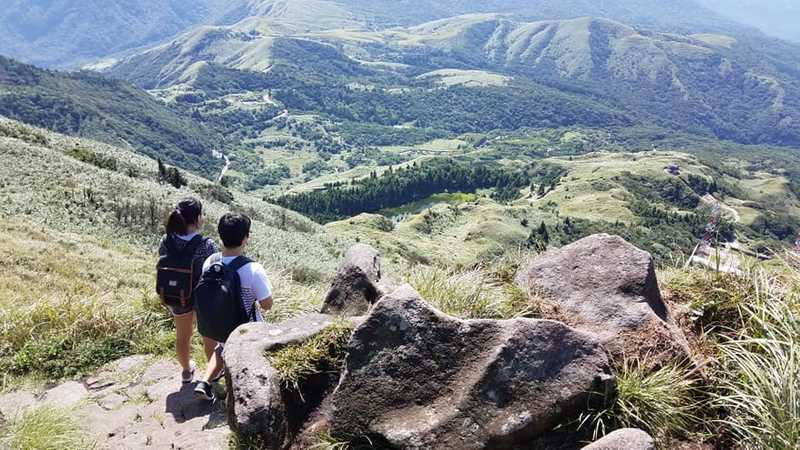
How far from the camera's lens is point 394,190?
16338 centimetres

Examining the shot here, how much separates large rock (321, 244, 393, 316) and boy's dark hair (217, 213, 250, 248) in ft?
5.67

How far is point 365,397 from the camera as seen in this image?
5.33 m

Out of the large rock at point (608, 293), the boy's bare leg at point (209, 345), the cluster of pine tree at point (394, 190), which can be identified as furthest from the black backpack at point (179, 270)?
the cluster of pine tree at point (394, 190)

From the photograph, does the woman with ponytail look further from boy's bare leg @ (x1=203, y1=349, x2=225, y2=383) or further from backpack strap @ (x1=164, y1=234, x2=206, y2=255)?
boy's bare leg @ (x1=203, y1=349, x2=225, y2=383)

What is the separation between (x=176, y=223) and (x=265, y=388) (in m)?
2.84

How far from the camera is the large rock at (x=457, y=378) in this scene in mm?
4879

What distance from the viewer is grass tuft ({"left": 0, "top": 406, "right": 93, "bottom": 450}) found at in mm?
5664

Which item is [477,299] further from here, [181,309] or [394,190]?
[394,190]

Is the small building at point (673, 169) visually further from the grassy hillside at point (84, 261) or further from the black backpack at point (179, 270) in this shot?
the black backpack at point (179, 270)

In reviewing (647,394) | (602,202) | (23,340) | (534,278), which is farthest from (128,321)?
(602,202)

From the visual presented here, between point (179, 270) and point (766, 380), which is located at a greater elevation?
point (766, 380)

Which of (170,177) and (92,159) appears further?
(170,177)

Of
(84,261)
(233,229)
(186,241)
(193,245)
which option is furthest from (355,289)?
(84,261)

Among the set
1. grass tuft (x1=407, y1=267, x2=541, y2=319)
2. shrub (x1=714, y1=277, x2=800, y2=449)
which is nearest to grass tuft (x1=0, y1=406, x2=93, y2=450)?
grass tuft (x1=407, y1=267, x2=541, y2=319)
